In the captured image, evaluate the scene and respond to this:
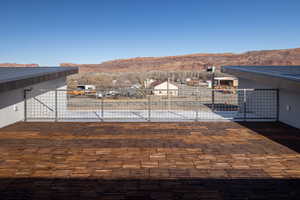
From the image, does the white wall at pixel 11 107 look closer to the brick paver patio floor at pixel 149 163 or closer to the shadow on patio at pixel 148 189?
the brick paver patio floor at pixel 149 163

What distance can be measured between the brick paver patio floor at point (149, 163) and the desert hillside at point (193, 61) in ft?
150

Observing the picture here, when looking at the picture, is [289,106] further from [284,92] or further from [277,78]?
[277,78]

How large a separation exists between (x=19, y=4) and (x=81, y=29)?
18.4 metres

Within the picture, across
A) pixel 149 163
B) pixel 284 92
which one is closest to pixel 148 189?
pixel 149 163

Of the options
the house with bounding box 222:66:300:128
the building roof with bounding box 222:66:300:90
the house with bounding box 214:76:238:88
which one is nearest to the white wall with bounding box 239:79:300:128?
the house with bounding box 222:66:300:128

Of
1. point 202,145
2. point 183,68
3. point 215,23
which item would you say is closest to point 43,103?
point 202,145

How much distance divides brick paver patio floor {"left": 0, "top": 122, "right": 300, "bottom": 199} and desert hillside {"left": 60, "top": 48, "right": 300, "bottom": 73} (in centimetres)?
4564

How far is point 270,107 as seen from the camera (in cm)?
683

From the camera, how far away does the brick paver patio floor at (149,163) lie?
2.41 meters

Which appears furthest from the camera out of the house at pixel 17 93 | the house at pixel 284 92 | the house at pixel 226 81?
the house at pixel 226 81

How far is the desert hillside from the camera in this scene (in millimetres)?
47469

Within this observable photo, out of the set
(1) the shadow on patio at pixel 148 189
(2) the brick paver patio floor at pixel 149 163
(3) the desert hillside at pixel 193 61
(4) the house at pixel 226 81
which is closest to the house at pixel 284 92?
(2) the brick paver patio floor at pixel 149 163

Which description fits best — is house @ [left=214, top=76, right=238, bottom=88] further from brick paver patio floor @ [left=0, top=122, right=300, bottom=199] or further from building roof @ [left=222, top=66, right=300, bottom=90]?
brick paver patio floor @ [left=0, top=122, right=300, bottom=199]

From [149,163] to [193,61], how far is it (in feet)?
193
